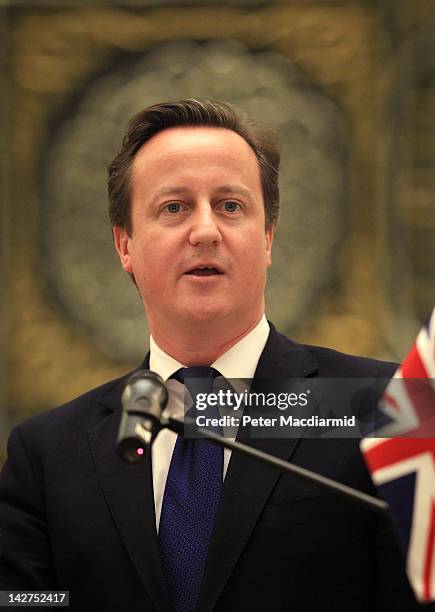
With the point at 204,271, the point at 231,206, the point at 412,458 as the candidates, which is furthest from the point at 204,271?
the point at 412,458

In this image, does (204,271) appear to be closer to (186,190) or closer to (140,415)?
(186,190)

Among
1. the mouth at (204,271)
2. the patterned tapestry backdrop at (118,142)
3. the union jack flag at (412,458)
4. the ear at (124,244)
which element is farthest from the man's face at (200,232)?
the patterned tapestry backdrop at (118,142)

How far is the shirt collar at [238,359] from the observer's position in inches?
78.9

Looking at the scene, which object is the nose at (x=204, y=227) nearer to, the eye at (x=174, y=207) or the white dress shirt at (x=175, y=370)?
the eye at (x=174, y=207)

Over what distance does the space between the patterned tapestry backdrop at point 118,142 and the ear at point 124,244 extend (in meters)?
2.05

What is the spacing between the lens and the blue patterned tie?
5.94 ft

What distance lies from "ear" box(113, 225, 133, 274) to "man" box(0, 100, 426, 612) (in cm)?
2

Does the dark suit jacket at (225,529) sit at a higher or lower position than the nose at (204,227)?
lower

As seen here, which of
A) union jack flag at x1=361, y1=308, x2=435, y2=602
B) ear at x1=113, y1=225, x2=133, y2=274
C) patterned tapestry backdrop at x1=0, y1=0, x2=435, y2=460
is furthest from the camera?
patterned tapestry backdrop at x1=0, y1=0, x2=435, y2=460

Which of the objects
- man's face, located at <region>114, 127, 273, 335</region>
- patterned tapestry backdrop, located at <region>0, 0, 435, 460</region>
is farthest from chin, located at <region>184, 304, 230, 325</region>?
patterned tapestry backdrop, located at <region>0, 0, 435, 460</region>

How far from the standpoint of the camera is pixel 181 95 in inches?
168

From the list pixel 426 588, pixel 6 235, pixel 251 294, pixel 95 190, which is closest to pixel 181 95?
pixel 95 190

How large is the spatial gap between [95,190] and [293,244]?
0.87 metres

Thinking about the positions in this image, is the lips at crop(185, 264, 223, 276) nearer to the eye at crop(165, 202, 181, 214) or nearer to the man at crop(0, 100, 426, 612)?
the man at crop(0, 100, 426, 612)
